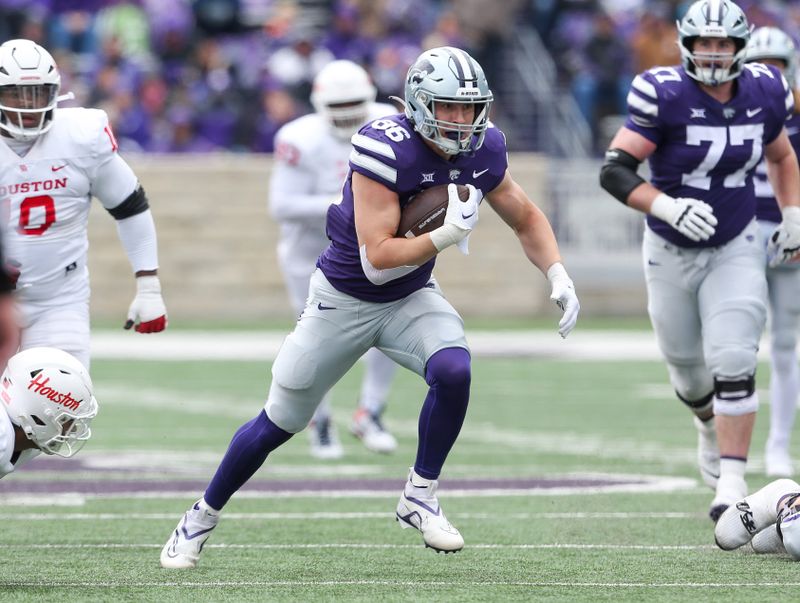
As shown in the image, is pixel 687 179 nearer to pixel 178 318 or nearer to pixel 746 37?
pixel 746 37

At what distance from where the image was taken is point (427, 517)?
518 centimetres

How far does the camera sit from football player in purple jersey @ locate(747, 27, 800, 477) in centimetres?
738

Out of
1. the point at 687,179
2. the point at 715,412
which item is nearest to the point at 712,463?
the point at 715,412

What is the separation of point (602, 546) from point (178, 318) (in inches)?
453

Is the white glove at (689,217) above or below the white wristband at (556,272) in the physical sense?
below

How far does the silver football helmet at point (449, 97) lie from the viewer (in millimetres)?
5105

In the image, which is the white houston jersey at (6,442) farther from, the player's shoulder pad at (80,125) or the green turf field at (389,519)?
the player's shoulder pad at (80,125)

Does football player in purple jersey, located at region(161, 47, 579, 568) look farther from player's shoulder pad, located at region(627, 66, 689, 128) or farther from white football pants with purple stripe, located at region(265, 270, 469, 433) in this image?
player's shoulder pad, located at region(627, 66, 689, 128)

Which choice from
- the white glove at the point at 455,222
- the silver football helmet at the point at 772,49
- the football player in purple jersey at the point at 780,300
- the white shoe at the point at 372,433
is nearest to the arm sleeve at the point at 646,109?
the football player in purple jersey at the point at 780,300

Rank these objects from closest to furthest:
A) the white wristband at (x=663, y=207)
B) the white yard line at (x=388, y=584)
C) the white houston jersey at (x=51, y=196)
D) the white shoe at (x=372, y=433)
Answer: the white yard line at (x=388, y=584) → the white houston jersey at (x=51, y=196) → the white wristband at (x=663, y=207) → the white shoe at (x=372, y=433)

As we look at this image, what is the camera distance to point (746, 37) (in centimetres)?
628

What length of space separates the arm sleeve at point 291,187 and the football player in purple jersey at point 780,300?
239 cm

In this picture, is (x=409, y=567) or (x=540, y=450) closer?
(x=409, y=567)

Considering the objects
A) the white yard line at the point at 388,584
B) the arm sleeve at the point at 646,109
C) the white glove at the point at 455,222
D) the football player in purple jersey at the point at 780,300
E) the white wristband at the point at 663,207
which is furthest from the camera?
the football player in purple jersey at the point at 780,300
